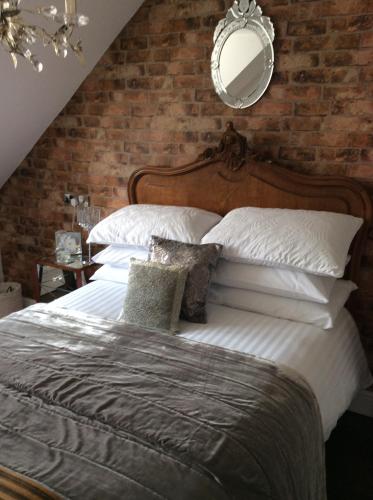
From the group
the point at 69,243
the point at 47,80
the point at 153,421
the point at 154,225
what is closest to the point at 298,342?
the point at 153,421

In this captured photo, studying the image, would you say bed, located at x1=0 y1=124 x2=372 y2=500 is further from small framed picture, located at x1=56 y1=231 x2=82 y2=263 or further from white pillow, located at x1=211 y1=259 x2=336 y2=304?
small framed picture, located at x1=56 y1=231 x2=82 y2=263

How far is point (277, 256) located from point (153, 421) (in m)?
0.97

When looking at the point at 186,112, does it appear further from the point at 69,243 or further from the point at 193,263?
the point at 69,243

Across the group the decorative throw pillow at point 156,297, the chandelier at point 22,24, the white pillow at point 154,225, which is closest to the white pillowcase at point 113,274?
the white pillow at point 154,225

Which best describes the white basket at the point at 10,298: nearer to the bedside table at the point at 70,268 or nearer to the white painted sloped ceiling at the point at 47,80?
the bedside table at the point at 70,268

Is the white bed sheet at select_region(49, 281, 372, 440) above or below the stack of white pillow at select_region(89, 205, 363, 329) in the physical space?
below

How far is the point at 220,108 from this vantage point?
255 cm

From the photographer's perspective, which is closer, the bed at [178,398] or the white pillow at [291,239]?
the bed at [178,398]

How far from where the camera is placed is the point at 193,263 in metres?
2.04

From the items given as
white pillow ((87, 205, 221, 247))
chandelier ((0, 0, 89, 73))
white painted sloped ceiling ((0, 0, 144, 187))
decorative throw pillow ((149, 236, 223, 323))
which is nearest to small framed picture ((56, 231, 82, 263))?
white pillow ((87, 205, 221, 247))

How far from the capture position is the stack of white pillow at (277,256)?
1935 millimetres

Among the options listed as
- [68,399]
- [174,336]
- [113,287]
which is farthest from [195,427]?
[113,287]

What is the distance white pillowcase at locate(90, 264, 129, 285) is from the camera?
247cm

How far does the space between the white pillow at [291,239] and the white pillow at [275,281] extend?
4 cm
